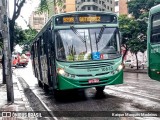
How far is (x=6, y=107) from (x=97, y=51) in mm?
4001

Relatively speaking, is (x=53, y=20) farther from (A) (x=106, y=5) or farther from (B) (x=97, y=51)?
(A) (x=106, y=5)

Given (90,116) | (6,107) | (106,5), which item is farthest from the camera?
(106,5)

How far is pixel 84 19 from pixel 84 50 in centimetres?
130

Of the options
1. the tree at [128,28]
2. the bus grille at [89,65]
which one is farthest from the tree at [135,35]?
the bus grille at [89,65]

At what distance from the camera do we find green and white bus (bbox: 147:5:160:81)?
42.4 feet

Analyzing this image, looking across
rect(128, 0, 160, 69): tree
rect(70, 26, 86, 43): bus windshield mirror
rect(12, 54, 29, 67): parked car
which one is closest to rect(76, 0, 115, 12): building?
rect(12, 54, 29, 67): parked car

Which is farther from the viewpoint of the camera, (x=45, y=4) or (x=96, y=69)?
(x=45, y=4)

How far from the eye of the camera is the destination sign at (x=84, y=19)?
1253cm

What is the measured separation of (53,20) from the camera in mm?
12508

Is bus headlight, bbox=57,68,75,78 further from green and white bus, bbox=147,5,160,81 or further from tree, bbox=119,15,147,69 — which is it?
tree, bbox=119,15,147,69

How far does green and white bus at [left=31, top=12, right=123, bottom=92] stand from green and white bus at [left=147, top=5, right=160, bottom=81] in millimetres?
1450

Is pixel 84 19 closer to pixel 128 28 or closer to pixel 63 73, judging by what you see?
pixel 63 73

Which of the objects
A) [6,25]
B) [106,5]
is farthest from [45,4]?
[106,5]

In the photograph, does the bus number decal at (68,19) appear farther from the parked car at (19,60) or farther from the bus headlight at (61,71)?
the parked car at (19,60)
